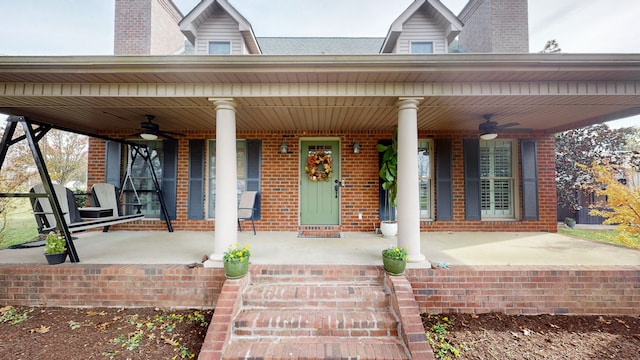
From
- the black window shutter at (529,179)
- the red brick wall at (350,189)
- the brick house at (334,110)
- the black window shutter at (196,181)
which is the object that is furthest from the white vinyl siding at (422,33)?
the black window shutter at (196,181)

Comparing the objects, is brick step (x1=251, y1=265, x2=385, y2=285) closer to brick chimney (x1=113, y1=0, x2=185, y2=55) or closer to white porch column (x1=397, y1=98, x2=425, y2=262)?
white porch column (x1=397, y1=98, x2=425, y2=262)

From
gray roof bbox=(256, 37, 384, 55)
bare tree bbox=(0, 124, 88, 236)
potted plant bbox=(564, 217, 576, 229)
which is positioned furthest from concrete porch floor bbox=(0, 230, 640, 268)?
potted plant bbox=(564, 217, 576, 229)

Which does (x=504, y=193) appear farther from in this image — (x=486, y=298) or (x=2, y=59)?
(x=2, y=59)

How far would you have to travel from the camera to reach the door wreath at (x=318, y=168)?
211 inches

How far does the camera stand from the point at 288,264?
124 inches

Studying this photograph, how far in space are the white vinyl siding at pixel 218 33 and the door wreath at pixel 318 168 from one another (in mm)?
2760

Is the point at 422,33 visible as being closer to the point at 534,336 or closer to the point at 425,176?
the point at 425,176

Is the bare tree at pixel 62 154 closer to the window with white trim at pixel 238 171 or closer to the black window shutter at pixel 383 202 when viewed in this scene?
the window with white trim at pixel 238 171

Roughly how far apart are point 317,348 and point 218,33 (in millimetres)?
5913

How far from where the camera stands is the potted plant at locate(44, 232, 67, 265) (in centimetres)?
312

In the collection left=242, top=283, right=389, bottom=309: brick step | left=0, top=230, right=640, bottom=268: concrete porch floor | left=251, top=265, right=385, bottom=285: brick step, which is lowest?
left=242, top=283, right=389, bottom=309: brick step

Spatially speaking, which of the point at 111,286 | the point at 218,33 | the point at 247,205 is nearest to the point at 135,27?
the point at 218,33

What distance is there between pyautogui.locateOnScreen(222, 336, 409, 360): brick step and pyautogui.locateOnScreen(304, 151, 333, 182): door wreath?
10.9ft

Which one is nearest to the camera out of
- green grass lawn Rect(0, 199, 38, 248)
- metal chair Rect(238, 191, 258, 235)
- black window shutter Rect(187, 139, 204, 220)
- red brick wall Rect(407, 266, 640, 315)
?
Answer: red brick wall Rect(407, 266, 640, 315)
